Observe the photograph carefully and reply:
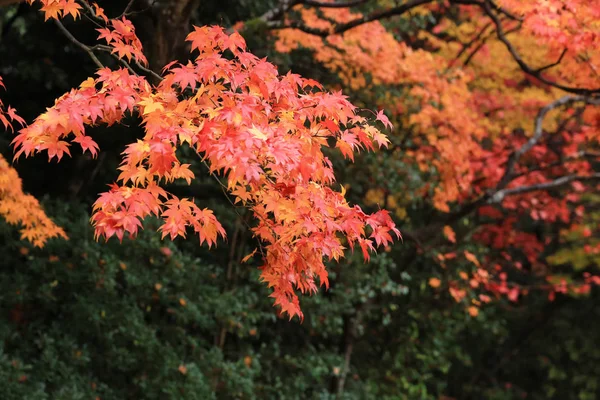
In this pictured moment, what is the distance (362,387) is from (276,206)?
281 inches

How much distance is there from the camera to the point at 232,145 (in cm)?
297

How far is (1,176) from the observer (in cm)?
541

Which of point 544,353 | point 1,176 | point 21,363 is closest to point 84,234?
point 21,363

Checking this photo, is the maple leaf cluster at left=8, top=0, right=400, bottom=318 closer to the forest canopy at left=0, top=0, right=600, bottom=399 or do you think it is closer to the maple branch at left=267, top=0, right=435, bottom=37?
the forest canopy at left=0, top=0, right=600, bottom=399

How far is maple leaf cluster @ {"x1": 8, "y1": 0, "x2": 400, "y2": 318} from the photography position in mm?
3088

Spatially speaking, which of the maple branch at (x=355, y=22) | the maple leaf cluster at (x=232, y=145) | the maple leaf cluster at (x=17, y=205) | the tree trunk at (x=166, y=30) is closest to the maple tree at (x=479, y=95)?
the maple branch at (x=355, y=22)

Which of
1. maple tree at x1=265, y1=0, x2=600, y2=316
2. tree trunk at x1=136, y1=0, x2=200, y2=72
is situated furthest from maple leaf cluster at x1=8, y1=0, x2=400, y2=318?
maple tree at x1=265, y1=0, x2=600, y2=316

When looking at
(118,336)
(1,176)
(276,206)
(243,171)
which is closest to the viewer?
(243,171)

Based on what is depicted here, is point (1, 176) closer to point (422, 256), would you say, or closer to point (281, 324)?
point (281, 324)

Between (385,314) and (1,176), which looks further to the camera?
(385,314)

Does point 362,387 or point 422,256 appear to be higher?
point 422,256

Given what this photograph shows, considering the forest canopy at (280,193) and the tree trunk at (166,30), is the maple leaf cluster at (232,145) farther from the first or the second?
the tree trunk at (166,30)

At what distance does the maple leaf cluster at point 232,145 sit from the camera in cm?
309

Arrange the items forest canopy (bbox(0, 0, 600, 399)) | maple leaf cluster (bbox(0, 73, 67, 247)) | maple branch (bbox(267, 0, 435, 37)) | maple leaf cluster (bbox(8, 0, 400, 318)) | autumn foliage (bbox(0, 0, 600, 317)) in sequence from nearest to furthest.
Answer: maple leaf cluster (bbox(8, 0, 400, 318))
autumn foliage (bbox(0, 0, 600, 317))
forest canopy (bbox(0, 0, 600, 399))
maple leaf cluster (bbox(0, 73, 67, 247))
maple branch (bbox(267, 0, 435, 37))
